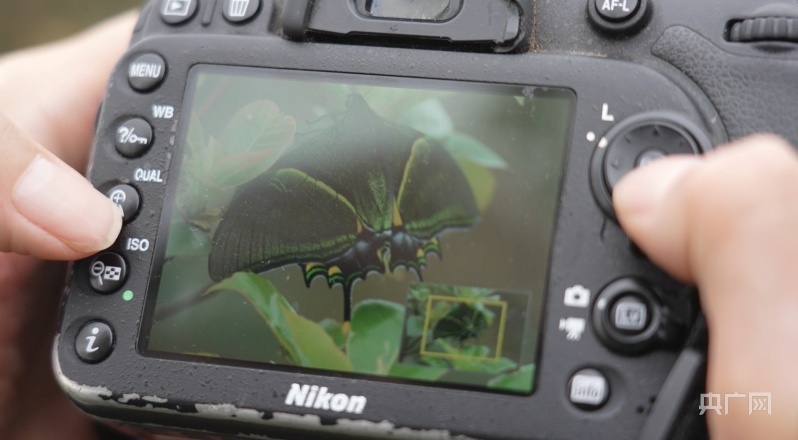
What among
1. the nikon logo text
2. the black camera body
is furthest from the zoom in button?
the nikon logo text

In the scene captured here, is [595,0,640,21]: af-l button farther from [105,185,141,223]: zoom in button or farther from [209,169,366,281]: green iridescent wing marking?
[105,185,141,223]: zoom in button

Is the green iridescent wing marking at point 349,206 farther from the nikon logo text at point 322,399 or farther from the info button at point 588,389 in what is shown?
the info button at point 588,389

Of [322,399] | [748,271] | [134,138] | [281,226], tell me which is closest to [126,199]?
Result: [134,138]

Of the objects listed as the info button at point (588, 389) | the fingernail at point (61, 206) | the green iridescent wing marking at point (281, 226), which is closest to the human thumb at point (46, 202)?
the fingernail at point (61, 206)

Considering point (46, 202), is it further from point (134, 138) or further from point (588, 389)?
point (588, 389)

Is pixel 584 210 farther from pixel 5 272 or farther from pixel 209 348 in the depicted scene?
pixel 5 272
